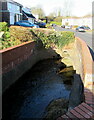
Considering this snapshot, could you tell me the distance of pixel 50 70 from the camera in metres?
12.9

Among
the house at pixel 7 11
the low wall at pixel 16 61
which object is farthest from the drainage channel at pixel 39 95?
the house at pixel 7 11

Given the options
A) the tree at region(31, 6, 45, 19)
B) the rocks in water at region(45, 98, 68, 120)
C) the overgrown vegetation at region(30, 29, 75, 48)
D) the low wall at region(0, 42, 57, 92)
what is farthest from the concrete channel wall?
the tree at region(31, 6, 45, 19)

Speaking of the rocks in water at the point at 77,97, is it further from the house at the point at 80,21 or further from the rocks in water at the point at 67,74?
the house at the point at 80,21

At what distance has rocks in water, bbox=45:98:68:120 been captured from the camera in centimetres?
606

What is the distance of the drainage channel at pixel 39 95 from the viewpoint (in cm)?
658

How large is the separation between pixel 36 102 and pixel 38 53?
25.6 ft

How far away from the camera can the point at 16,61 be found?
9539 millimetres

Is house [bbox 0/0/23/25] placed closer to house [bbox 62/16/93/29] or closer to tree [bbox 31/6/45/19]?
house [bbox 62/16/93/29]

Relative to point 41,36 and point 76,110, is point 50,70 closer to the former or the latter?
point 41,36

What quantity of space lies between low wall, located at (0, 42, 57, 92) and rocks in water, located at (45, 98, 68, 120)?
2.75m

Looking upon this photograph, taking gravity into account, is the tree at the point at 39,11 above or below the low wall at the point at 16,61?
above

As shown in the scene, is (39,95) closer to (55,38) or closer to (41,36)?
(41,36)

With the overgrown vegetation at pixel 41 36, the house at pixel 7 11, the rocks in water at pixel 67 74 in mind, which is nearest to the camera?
the rocks in water at pixel 67 74

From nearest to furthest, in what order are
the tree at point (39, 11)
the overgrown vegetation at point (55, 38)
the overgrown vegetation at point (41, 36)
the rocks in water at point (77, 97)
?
the rocks in water at point (77, 97) → the overgrown vegetation at point (41, 36) → the overgrown vegetation at point (55, 38) → the tree at point (39, 11)
